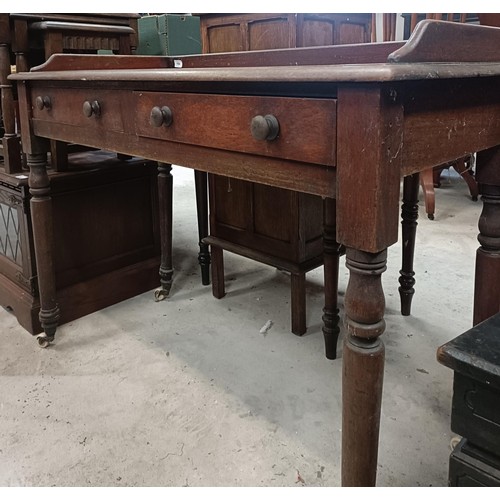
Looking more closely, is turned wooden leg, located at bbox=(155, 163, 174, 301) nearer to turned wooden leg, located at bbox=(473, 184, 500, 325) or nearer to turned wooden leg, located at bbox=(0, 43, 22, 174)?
turned wooden leg, located at bbox=(0, 43, 22, 174)

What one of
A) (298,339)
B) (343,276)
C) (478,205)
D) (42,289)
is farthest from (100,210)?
(478,205)

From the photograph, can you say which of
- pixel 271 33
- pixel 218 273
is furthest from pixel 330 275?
pixel 271 33

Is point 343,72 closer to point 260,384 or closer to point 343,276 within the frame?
point 260,384

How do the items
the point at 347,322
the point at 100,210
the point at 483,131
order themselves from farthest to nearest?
the point at 100,210
the point at 483,131
the point at 347,322

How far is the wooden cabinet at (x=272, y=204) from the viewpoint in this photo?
1813 mm

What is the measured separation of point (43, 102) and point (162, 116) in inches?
25.3

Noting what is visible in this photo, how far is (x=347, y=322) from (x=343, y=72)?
39cm

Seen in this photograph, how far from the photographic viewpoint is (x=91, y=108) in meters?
1.33

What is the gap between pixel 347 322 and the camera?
902 millimetres

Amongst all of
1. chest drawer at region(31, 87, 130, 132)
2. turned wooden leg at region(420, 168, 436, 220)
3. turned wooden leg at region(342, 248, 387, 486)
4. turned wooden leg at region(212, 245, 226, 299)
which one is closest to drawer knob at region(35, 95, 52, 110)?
chest drawer at region(31, 87, 130, 132)

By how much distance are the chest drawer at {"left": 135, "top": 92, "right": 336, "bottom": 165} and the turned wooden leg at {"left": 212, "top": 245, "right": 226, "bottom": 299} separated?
3.19 ft

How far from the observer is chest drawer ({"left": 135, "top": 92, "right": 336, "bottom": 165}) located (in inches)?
32.3

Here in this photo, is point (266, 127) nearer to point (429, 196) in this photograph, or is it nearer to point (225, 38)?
point (225, 38)

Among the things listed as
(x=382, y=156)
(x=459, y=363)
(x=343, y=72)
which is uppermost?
(x=343, y=72)
